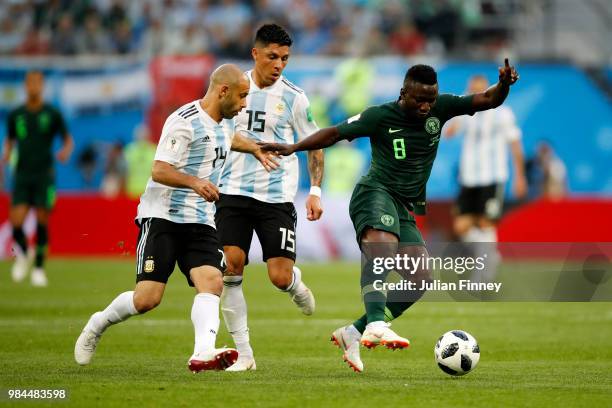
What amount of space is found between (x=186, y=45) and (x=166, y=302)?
1361 centimetres

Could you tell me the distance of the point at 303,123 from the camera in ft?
30.7

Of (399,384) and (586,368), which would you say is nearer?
(399,384)

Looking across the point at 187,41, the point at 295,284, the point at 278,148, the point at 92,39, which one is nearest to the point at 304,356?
the point at 295,284

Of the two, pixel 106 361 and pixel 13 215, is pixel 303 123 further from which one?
pixel 13 215

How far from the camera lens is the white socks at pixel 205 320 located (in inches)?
303

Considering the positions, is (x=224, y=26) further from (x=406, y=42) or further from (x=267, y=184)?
(x=267, y=184)

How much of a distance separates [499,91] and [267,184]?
2070 mm

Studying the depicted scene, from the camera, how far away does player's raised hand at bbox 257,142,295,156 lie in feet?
27.8

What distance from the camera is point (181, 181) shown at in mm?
7738

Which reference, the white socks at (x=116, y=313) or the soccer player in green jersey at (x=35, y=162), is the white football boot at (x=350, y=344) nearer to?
the white socks at (x=116, y=313)

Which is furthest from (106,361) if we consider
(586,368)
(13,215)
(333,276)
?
(333,276)

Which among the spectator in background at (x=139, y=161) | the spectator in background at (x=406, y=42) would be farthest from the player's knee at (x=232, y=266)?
the spectator in background at (x=406, y=42)

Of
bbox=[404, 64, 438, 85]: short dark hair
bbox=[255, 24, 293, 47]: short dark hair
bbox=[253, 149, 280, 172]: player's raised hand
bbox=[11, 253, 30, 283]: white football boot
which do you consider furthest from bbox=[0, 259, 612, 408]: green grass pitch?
bbox=[255, 24, 293, 47]: short dark hair

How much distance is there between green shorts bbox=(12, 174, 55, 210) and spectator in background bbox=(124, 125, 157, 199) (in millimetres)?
8237
